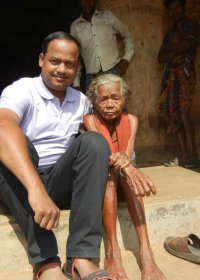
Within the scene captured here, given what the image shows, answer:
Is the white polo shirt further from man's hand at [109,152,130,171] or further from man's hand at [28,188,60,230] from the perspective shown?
man's hand at [28,188,60,230]

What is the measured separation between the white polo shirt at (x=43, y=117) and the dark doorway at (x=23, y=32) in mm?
3638

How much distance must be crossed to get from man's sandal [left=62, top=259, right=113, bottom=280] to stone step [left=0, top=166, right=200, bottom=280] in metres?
0.36

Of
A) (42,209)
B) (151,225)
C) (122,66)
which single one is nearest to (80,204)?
(42,209)

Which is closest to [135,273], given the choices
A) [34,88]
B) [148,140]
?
[34,88]

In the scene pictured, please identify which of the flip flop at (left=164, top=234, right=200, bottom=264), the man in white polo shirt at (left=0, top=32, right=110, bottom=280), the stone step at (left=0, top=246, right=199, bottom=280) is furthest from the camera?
the flip flop at (left=164, top=234, right=200, bottom=264)

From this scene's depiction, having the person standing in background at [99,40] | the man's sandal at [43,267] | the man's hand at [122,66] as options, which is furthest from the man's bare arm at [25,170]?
the man's hand at [122,66]

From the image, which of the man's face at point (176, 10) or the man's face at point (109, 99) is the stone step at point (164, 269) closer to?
the man's face at point (109, 99)

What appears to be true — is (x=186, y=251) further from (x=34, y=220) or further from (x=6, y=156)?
(x=6, y=156)

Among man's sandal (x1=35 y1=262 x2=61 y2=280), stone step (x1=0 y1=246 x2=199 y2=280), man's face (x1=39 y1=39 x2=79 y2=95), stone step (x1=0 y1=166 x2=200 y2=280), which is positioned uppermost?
man's face (x1=39 y1=39 x2=79 y2=95)

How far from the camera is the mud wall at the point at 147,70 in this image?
4.50 metres

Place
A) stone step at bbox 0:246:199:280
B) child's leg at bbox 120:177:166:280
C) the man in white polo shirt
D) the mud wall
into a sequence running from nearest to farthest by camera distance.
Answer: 1. the man in white polo shirt
2. child's leg at bbox 120:177:166:280
3. stone step at bbox 0:246:199:280
4. the mud wall

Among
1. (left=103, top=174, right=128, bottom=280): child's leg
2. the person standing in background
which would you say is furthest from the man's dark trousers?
the person standing in background

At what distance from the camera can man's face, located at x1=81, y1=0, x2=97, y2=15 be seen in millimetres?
4125

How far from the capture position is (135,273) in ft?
8.11
